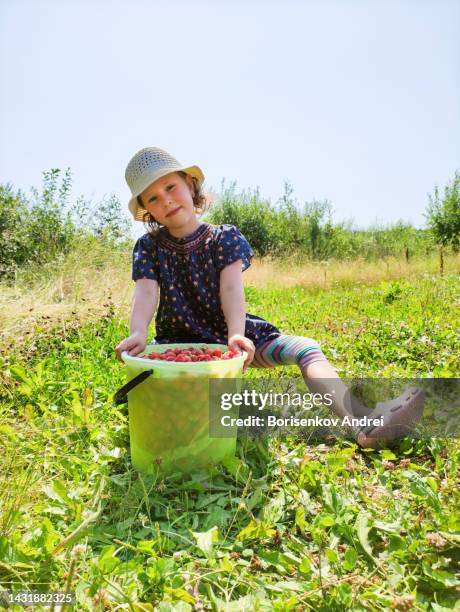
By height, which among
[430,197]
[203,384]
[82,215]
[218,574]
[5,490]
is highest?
[430,197]

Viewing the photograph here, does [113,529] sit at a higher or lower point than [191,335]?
lower

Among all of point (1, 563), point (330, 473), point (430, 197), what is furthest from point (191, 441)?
point (430, 197)

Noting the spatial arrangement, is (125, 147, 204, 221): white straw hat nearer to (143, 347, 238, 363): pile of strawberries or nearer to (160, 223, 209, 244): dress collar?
(160, 223, 209, 244): dress collar

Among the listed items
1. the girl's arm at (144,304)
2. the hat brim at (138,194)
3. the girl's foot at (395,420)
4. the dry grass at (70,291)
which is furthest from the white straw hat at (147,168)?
the dry grass at (70,291)

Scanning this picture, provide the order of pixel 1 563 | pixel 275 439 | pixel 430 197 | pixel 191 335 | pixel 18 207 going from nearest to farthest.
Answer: pixel 1 563 < pixel 275 439 < pixel 191 335 < pixel 18 207 < pixel 430 197

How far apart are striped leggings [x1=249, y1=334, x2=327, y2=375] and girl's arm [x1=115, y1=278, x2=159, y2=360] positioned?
533 millimetres

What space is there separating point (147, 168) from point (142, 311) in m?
0.60

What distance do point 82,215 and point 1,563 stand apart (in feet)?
19.3

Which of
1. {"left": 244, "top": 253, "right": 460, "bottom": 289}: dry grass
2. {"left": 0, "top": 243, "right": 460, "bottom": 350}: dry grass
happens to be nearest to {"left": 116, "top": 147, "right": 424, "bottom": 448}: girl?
{"left": 0, "top": 243, "right": 460, "bottom": 350}: dry grass

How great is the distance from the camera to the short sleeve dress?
2143 mm

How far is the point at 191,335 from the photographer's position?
7.25 ft

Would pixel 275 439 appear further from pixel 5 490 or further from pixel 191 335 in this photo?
pixel 5 490

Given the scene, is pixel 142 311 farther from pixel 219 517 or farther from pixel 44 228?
pixel 44 228

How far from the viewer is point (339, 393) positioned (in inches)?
72.8
